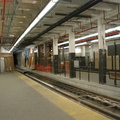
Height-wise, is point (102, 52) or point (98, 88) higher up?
point (102, 52)

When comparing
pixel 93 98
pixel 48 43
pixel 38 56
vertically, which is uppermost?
pixel 48 43

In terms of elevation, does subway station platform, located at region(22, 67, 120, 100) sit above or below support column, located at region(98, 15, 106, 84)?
below

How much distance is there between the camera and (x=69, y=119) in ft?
12.7

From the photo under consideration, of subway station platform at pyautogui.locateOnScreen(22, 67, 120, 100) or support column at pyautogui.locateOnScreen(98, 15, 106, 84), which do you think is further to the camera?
support column at pyautogui.locateOnScreen(98, 15, 106, 84)

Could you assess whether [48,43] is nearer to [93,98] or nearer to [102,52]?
[102,52]

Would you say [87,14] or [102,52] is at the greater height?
[87,14]

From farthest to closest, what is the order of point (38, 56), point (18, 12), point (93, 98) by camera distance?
point (38, 56) → point (18, 12) → point (93, 98)

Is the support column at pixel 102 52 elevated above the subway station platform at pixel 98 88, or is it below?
above

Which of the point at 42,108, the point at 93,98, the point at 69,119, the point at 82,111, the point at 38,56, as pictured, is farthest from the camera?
the point at 38,56

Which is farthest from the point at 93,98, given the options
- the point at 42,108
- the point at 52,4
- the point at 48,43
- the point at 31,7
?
the point at 48,43

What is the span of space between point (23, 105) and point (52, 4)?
3595 millimetres

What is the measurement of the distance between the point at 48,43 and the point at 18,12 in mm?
10610

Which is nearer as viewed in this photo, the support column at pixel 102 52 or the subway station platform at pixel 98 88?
the subway station platform at pixel 98 88

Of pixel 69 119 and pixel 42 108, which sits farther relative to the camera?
pixel 42 108
